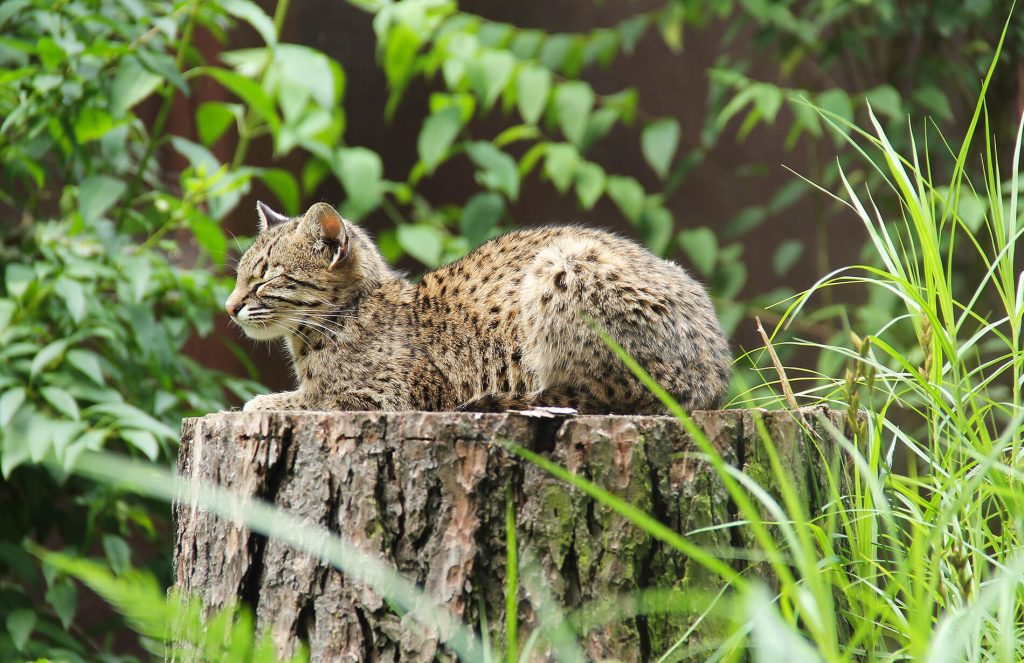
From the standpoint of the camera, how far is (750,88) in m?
4.16

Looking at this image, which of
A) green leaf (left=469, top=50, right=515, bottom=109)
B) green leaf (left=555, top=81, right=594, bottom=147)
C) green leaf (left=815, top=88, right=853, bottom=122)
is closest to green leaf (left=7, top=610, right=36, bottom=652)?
green leaf (left=469, top=50, right=515, bottom=109)

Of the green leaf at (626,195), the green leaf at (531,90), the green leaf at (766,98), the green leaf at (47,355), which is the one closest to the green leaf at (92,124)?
the green leaf at (47,355)

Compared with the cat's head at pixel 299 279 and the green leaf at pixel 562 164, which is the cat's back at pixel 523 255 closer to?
the cat's head at pixel 299 279

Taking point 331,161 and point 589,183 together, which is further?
point 589,183

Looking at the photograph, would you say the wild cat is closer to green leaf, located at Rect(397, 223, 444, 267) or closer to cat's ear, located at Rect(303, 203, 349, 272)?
cat's ear, located at Rect(303, 203, 349, 272)

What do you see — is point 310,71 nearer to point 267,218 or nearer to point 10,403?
point 267,218

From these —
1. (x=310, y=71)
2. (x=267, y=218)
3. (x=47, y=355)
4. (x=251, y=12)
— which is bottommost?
(x=47, y=355)

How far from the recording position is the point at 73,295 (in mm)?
2977

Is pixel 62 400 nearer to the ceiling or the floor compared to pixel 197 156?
nearer to the floor

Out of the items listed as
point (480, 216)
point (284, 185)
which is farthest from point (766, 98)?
point (284, 185)

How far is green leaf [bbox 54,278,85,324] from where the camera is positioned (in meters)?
2.94

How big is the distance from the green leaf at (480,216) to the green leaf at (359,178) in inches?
18.3

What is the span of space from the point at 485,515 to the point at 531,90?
9.03 ft

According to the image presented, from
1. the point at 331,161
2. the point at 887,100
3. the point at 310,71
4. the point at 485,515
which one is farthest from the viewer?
the point at 887,100
